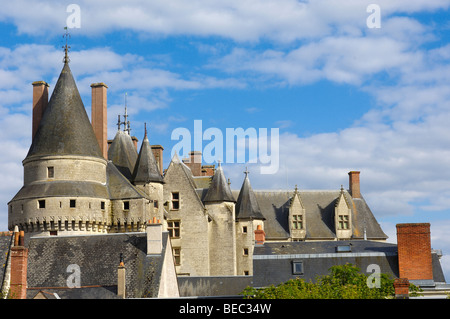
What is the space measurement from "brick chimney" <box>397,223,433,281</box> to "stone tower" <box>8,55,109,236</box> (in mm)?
19394

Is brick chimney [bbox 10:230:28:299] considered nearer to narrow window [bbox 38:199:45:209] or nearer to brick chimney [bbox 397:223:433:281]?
brick chimney [bbox 397:223:433:281]

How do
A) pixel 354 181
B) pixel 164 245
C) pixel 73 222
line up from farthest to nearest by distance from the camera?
pixel 354 181 → pixel 73 222 → pixel 164 245

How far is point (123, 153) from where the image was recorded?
53344 millimetres

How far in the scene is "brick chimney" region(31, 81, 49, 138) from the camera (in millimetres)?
49375

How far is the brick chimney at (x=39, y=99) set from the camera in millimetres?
49375

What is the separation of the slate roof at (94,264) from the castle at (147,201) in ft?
1.50

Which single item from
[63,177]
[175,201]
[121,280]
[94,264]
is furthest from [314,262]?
[175,201]

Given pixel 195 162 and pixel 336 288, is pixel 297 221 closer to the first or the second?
pixel 195 162

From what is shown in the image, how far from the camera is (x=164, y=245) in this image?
35094mm

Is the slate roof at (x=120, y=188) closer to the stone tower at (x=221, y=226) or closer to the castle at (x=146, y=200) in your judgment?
the castle at (x=146, y=200)

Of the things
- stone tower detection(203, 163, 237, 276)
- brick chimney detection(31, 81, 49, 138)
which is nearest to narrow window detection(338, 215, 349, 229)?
stone tower detection(203, 163, 237, 276)
